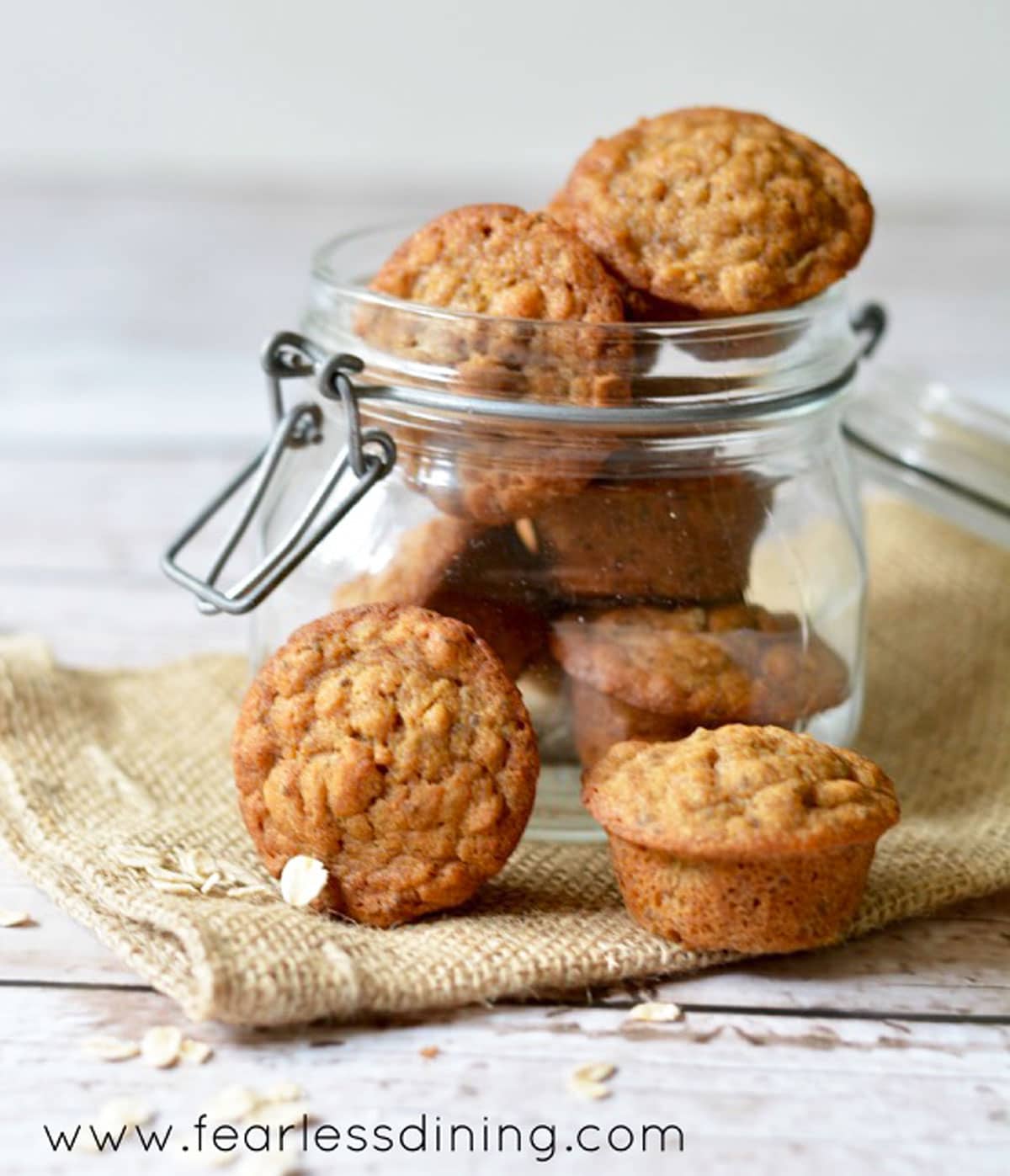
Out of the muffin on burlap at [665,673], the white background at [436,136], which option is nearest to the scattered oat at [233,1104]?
the muffin on burlap at [665,673]

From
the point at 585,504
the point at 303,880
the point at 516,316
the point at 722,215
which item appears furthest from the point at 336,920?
the point at 722,215

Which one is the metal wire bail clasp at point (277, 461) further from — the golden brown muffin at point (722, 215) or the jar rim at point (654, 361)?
the golden brown muffin at point (722, 215)

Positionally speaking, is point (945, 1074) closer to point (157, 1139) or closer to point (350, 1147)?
point (350, 1147)

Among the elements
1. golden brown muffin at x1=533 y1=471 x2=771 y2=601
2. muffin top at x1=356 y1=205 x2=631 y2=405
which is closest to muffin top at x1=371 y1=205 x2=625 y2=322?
muffin top at x1=356 y1=205 x2=631 y2=405

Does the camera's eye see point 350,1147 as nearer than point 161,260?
Yes

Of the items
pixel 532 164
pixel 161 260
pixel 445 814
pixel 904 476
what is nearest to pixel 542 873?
pixel 445 814
